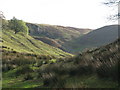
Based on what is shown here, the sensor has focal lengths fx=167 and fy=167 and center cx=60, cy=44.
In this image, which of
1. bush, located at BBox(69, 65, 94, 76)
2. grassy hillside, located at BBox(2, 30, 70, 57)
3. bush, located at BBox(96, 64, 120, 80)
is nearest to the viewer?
bush, located at BBox(96, 64, 120, 80)

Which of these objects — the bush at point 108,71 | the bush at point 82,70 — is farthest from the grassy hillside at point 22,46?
the bush at point 108,71

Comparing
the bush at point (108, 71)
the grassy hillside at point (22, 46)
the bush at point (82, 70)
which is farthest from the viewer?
the grassy hillside at point (22, 46)

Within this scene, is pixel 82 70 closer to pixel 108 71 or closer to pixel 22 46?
pixel 108 71

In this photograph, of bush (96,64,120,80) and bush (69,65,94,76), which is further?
bush (69,65,94,76)

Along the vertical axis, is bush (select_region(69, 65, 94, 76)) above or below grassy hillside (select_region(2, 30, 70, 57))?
above

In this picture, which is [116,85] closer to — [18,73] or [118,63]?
[118,63]

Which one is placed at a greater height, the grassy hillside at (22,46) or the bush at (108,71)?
the bush at (108,71)

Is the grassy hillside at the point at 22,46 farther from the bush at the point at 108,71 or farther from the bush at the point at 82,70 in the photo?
the bush at the point at 108,71

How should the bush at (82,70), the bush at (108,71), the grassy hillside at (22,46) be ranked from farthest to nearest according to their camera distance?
1. the grassy hillside at (22,46)
2. the bush at (82,70)
3. the bush at (108,71)

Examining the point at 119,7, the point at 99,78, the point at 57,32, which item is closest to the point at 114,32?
the point at 57,32

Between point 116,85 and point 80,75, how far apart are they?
2.47m

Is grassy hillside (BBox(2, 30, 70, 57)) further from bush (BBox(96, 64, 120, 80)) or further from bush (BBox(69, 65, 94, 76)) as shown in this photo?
bush (BBox(96, 64, 120, 80))

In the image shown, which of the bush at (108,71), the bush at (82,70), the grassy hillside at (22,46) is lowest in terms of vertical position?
the grassy hillside at (22,46)

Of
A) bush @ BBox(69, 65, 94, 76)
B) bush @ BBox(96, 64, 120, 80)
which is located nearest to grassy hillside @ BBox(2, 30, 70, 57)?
bush @ BBox(69, 65, 94, 76)
